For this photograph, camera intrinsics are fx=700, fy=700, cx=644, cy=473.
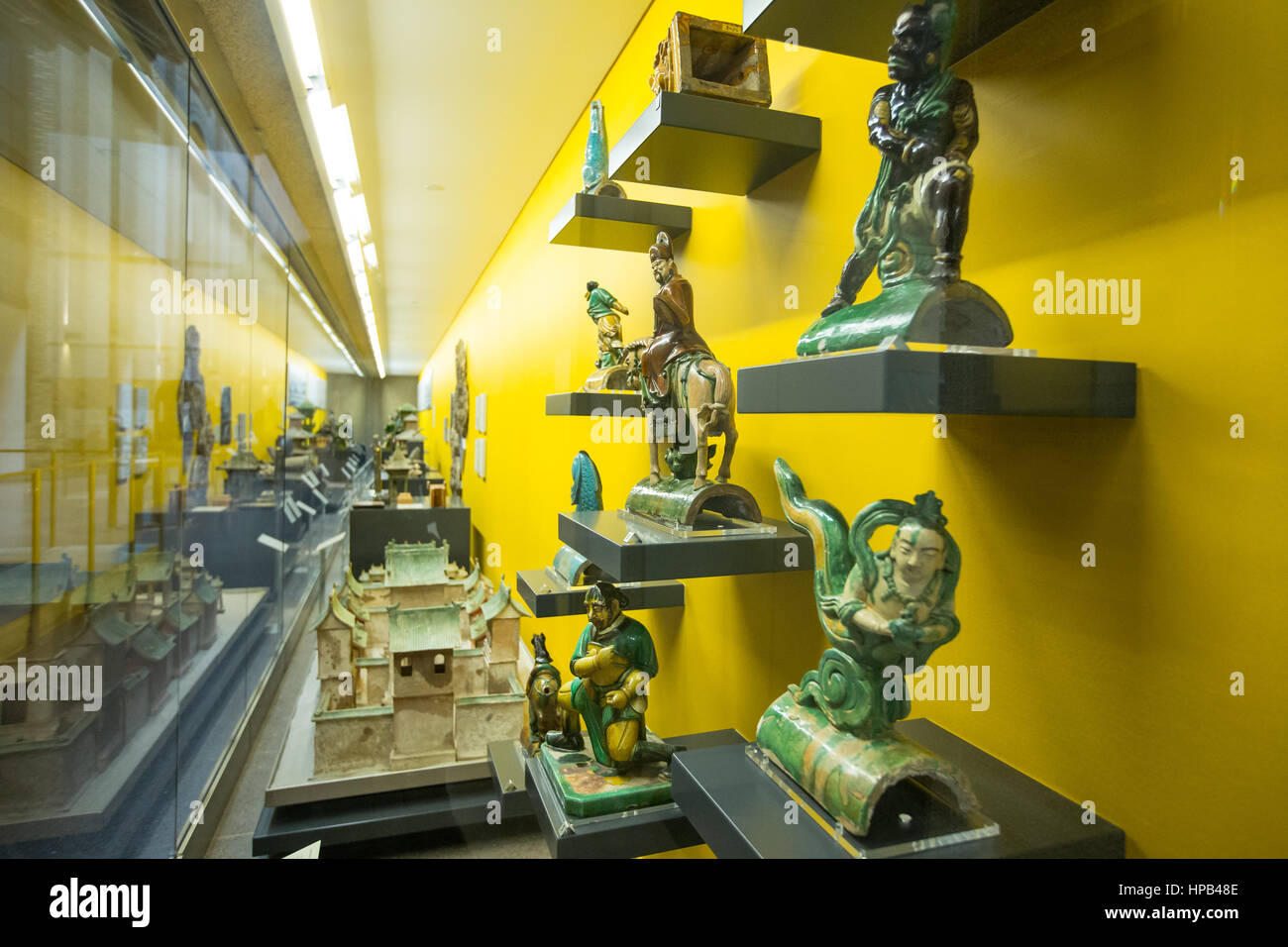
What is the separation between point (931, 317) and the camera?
836mm

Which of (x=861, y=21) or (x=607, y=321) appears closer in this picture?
(x=861, y=21)

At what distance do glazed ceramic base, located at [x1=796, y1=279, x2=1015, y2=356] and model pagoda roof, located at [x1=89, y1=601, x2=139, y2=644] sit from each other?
7.09 ft

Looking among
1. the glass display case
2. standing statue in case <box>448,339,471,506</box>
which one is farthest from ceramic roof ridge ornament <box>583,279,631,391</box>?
standing statue in case <box>448,339,471,506</box>

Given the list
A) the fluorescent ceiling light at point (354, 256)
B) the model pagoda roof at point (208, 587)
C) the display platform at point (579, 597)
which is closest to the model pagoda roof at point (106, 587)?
the model pagoda roof at point (208, 587)

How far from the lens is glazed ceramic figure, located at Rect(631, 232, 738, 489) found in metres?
1.43

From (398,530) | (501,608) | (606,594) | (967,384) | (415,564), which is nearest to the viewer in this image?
(967,384)

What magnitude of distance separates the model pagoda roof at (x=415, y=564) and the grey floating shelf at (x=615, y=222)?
101 inches

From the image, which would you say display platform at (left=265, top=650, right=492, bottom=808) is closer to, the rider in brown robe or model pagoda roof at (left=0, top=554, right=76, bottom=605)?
model pagoda roof at (left=0, top=554, right=76, bottom=605)

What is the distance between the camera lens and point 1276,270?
0.70m

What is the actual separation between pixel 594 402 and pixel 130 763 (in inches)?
71.4

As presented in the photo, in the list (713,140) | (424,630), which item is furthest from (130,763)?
(713,140)

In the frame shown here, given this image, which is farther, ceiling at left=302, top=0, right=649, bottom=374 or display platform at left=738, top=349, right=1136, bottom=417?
ceiling at left=302, top=0, right=649, bottom=374

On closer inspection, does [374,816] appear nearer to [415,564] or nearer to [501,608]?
[501,608]

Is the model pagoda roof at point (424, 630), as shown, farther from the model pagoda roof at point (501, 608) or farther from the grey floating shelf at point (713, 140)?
the grey floating shelf at point (713, 140)
